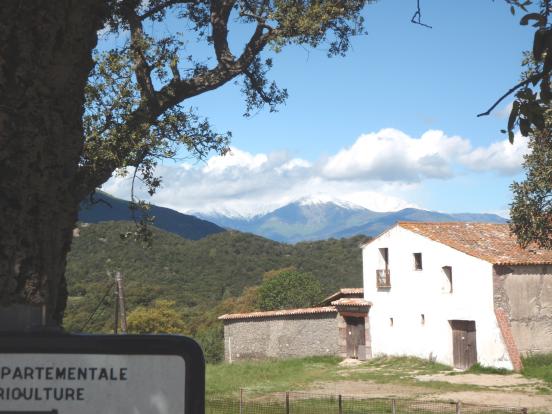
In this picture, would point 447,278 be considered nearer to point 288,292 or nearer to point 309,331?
point 309,331

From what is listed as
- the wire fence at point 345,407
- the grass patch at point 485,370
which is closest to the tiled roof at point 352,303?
the grass patch at point 485,370

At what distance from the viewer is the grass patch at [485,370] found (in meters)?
34.1

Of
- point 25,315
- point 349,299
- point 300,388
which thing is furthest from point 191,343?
point 349,299

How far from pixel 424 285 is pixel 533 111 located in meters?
35.9

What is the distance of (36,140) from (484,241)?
3834 centimetres

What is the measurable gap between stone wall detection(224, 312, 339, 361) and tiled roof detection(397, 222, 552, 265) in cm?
737

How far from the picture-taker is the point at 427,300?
39062 mm

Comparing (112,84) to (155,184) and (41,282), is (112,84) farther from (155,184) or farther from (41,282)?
(41,282)

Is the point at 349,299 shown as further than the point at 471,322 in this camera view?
Yes

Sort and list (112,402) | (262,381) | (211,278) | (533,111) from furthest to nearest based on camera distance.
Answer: (211,278) < (262,381) < (533,111) < (112,402)

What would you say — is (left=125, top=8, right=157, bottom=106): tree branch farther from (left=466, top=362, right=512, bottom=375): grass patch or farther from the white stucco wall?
(left=466, top=362, right=512, bottom=375): grass patch

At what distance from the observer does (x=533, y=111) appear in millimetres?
4340

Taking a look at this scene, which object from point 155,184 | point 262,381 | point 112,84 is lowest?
point 262,381

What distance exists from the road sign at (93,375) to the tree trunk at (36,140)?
22cm
